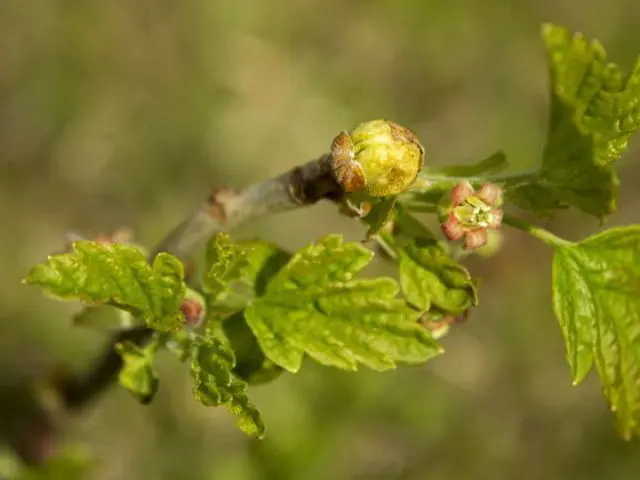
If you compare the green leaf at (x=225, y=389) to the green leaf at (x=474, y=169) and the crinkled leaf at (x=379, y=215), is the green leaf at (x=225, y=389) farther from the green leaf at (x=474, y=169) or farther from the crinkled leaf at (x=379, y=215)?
the green leaf at (x=474, y=169)

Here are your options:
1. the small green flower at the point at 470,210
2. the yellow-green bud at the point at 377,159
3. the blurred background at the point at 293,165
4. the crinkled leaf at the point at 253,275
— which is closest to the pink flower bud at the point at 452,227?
the small green flower at the point at 470,210

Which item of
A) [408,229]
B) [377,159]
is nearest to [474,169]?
[408,229]

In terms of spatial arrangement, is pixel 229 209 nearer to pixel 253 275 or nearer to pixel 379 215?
pixel 253 275

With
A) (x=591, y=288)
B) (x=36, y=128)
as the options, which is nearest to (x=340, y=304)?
(x=591, y=288)

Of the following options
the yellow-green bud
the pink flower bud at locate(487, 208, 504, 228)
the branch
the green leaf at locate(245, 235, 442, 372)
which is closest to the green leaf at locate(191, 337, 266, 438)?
the green leaf at locate(245, 235, 442, 372)

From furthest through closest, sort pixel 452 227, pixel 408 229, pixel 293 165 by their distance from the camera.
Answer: pixel 293 165 → pixel 408 229 → pixel 452 227

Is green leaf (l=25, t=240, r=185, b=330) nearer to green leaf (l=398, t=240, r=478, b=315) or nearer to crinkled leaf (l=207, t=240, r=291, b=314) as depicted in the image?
crinkled leaf (l=207, t=240, r=291, b=314)
